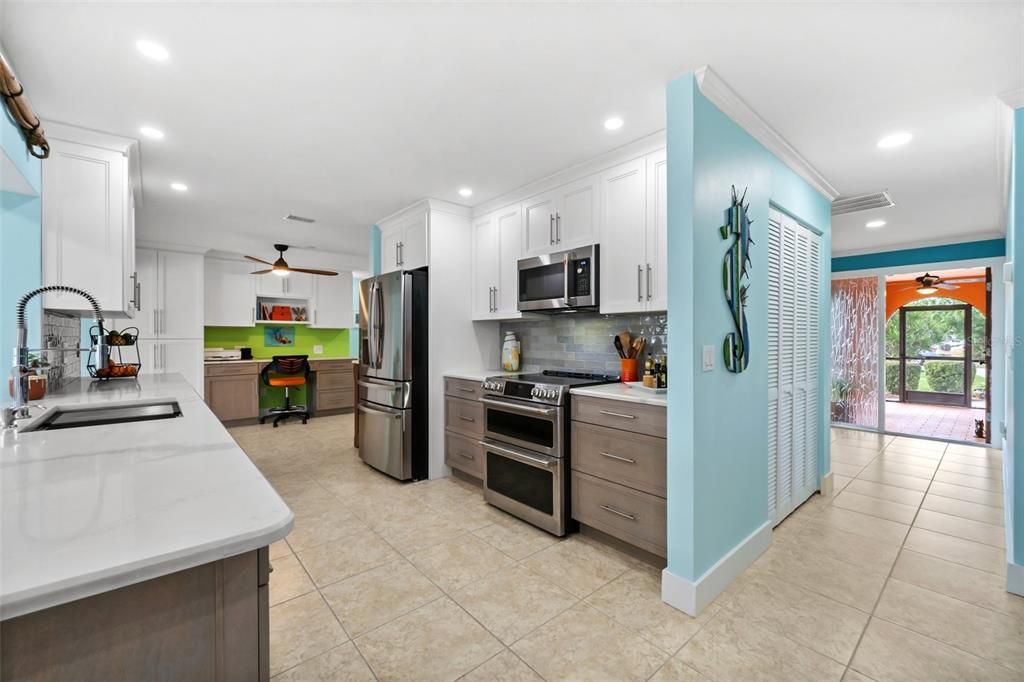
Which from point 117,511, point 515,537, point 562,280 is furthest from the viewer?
point 562,280

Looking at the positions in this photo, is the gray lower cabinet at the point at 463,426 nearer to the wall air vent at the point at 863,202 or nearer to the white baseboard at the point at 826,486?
the white baseboard at the point at 826,486

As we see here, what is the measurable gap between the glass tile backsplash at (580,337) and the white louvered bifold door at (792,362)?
669 millimetres

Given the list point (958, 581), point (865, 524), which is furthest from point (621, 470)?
point (865, 524)

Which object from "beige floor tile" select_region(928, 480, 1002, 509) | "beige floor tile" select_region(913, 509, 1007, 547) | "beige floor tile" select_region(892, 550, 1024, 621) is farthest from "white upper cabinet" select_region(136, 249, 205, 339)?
"beige floor tile" select_region(928, 480, 1002, 509)

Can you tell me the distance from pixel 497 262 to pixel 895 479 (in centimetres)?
382

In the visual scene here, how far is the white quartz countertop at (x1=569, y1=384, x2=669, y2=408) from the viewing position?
2232mm

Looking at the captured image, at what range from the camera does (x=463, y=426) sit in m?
3.66

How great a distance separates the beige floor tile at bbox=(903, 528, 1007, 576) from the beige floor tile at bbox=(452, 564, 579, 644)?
2.14 meters

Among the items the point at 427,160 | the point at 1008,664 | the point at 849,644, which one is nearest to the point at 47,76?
the point at 427,160

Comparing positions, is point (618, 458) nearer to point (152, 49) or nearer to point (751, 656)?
point (751, 656)

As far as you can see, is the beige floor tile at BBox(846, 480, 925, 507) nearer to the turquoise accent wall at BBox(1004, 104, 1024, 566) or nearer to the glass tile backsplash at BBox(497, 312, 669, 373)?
the turquoise accent wall at BBox(1004, 104, 1024, 566)

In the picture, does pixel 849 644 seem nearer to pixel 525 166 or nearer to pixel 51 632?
pixel 51 632

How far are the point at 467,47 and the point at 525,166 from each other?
1.27m

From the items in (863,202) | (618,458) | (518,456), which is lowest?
(518,456)
